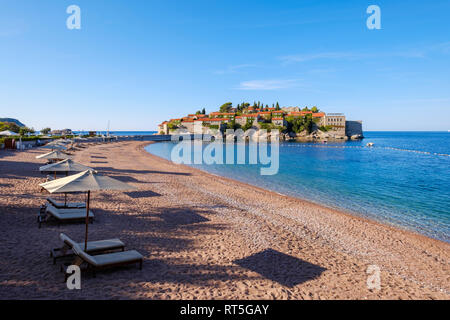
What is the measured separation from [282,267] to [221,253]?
1773 mm

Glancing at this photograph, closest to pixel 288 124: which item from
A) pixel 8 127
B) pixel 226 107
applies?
pixel 226 107

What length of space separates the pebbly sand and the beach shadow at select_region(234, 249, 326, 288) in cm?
3

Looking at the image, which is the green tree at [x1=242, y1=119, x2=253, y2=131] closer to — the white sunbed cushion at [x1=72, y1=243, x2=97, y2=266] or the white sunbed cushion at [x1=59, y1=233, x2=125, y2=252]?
the white sunbed cushion at [x1=59, y1=233, x2=125, y2=252]

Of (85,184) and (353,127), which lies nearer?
(85,184)

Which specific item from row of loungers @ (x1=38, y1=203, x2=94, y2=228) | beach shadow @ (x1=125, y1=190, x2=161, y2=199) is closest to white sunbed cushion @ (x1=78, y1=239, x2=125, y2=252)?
row of loungers @ (x1=38, y1=203, x2=94, y2=228)

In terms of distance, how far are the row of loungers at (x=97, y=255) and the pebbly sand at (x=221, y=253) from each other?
25 centimetres

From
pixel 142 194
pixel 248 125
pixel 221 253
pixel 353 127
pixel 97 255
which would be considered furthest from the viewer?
pixel 353 127

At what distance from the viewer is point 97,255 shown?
6.44 meters

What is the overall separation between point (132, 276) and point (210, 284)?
70.8 inches

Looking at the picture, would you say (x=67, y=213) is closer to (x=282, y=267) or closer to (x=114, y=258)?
(x=114, y=258)

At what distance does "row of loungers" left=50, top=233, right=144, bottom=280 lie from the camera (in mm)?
5910

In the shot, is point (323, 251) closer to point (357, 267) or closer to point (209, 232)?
point (357, 267)

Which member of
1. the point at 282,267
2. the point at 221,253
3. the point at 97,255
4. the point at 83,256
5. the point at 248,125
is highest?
the point at 248,125
